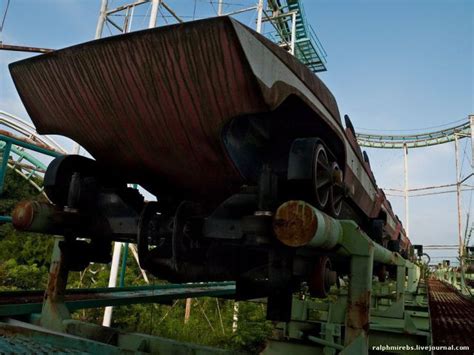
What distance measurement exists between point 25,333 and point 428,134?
28.3 metres

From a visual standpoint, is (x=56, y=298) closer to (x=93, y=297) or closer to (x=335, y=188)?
(x=93, y=297)

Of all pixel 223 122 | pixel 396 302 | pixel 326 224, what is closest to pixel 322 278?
pixel 326 224

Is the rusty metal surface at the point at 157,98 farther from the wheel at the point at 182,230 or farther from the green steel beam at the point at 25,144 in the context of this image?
the green steel beam at the point at 25,144

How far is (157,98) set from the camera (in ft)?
5.50

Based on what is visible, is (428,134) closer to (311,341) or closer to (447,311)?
(447,311)

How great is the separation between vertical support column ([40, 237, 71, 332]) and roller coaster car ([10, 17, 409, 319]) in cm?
22

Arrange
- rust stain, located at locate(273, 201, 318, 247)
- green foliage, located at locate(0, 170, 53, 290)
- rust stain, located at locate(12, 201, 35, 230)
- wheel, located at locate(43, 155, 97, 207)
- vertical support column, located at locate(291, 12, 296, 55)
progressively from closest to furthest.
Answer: rust stain, located at locate(273, 201, 318, 247)
rust stain, located at locate(12, 201, 35, 230)
wheel, located at locate(43, 155, 97, 207)
vertical support column, located at locate(291, 12, 296, 55)
green foliage, located at locate(0, 170, 53, 290)

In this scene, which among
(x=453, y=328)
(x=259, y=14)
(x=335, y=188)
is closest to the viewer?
(x=335, y=188)

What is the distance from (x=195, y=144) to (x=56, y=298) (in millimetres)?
1334

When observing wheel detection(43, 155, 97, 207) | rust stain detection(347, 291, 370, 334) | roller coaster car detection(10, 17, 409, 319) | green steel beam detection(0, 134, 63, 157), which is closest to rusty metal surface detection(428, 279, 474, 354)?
rust stain detection(347, 291, 370, 334)

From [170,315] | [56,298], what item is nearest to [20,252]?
[170,315]

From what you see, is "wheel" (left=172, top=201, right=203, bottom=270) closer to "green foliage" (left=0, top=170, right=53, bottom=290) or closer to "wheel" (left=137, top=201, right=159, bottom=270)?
"wheel" (left=137, top=201, right=159, bottom=270)

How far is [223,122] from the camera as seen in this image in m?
1.62

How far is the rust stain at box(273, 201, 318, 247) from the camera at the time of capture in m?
1.43
